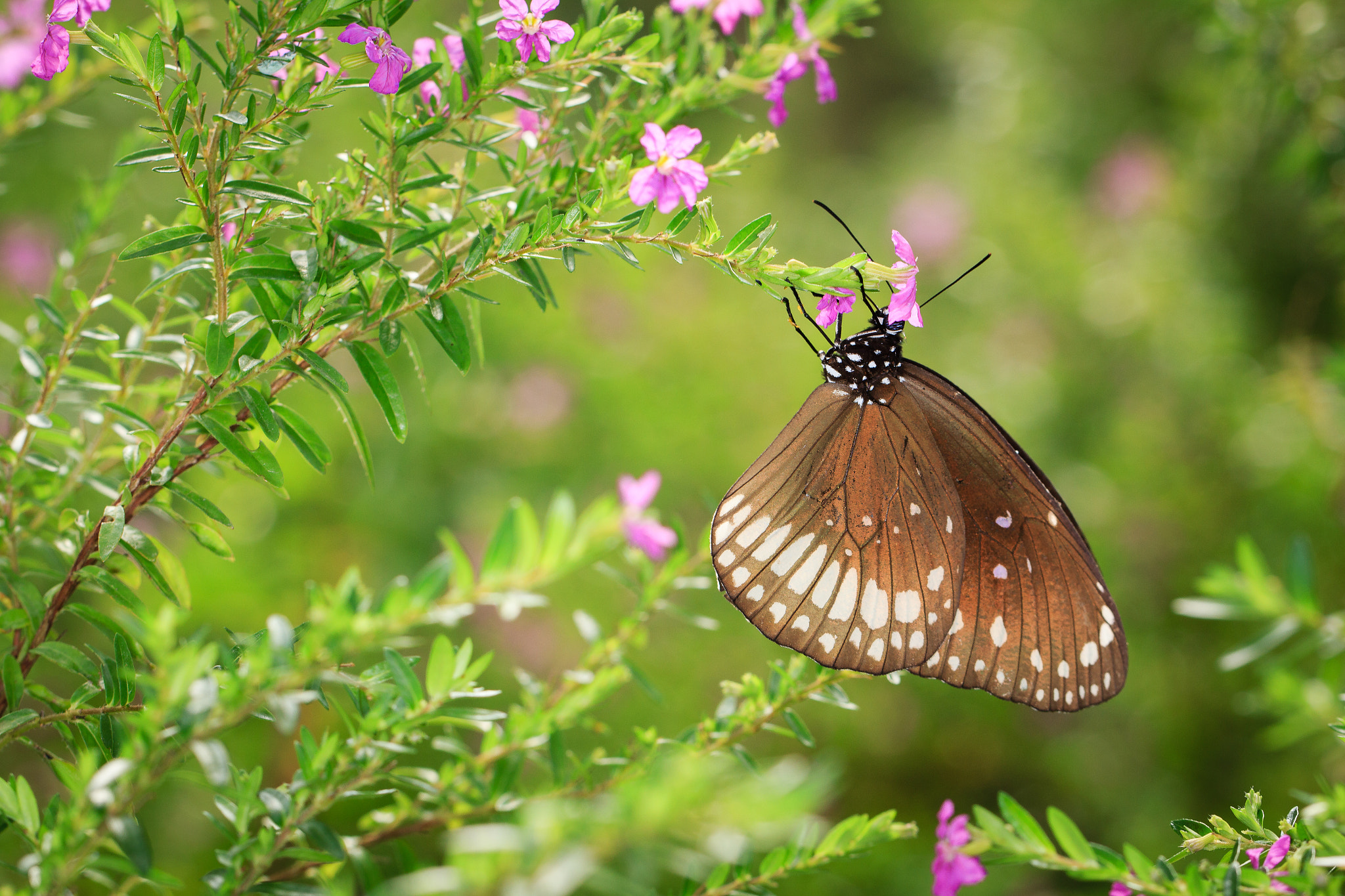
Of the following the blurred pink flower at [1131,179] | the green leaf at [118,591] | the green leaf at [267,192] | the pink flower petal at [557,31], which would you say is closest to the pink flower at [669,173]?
the pink flower petal at [557,31]

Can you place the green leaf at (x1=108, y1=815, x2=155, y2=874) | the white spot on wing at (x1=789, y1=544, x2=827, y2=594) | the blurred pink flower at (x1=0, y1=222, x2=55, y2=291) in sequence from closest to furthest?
the green leaf at (x1=108, y1=815, x2=155, y2=874) < the white spot on wing at (x1=789, y1=544, x2=827, y2=594) < the blurred pink flower at (x1=0, y1=222, x2=55, y2=291)

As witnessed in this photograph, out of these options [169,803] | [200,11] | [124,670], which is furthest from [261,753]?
[200,11]

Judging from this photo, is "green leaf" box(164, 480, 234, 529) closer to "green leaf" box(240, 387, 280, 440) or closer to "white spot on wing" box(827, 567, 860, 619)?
"green leaf" box(240, 387, 280, 440)

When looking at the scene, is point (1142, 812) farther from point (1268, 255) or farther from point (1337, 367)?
point (1268, 255)

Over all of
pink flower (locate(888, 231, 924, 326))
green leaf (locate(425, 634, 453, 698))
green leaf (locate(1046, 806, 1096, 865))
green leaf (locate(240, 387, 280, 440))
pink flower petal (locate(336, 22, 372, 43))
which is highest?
pink flower (locate(888, 231, 924, 326))

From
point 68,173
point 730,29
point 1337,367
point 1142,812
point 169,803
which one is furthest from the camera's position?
point 68,173

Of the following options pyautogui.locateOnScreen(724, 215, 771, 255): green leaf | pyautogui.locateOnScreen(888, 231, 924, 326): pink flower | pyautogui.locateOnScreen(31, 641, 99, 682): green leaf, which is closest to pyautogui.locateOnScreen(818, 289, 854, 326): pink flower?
pyautogui.locateOnScreen(888, 231, 924, 326): pink flower

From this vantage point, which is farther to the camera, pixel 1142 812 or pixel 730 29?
pixel 1142 812

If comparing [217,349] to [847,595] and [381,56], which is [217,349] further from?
[847,595]

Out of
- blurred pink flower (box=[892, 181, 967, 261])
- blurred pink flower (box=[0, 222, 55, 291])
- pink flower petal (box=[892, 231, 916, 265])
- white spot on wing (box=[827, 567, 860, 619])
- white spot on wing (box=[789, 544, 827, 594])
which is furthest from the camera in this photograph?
blurred pink flower (box=[892, 181, 967, 261])
